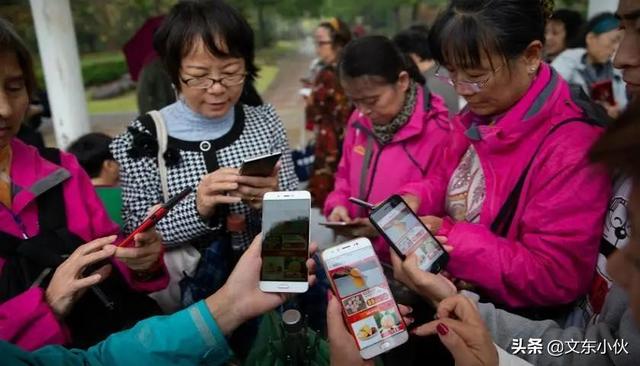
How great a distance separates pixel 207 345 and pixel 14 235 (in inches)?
27.3

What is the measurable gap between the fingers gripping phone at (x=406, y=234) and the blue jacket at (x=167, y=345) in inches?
24.0

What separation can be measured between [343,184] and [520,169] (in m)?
1.14

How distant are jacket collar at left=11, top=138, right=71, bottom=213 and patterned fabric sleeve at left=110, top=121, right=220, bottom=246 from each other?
303mm

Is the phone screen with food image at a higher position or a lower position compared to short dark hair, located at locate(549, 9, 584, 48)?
lower

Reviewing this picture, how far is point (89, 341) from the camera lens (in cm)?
147

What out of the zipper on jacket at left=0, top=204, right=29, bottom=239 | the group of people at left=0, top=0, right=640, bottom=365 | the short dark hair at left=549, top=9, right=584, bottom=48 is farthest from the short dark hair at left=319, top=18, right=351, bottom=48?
the zipper on jacket at left=0, top=204, right=29, bottom=239

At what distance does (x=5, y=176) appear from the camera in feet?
4.93

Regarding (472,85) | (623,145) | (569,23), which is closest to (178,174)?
(472,85)

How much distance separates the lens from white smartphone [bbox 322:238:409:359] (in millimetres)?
1296

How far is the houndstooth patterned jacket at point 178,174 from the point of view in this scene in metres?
1.79

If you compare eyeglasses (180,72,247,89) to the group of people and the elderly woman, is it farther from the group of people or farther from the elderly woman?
the elderly woman

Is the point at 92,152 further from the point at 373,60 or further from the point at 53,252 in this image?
the point at 373,60

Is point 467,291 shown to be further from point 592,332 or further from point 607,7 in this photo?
point 607,7

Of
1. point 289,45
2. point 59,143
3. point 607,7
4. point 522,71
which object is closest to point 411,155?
point 522,71
